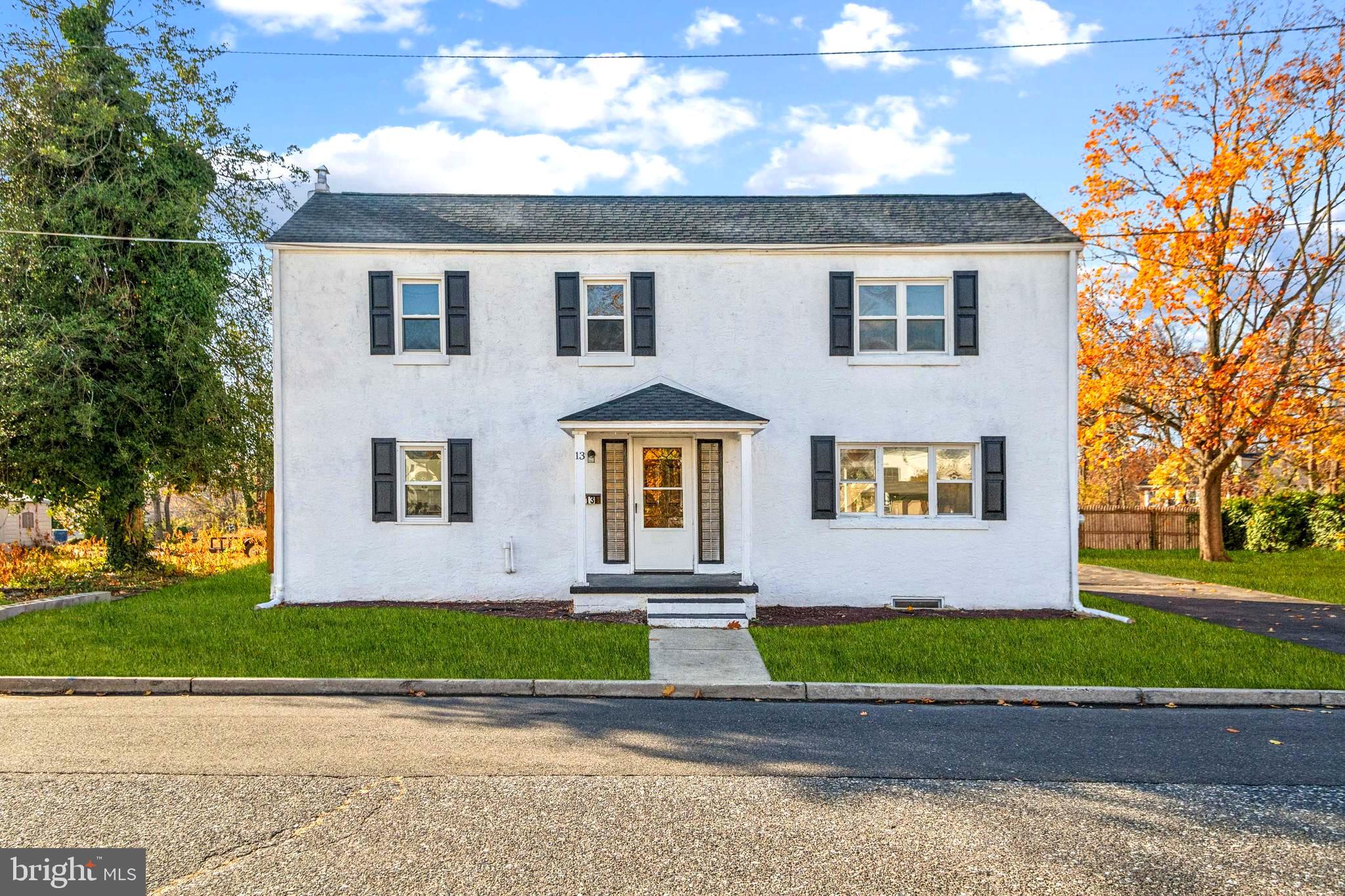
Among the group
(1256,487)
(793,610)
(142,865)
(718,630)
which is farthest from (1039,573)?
(1256,487)

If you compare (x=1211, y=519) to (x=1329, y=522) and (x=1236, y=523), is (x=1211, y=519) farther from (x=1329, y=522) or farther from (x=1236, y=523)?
(x=1236, y=523)

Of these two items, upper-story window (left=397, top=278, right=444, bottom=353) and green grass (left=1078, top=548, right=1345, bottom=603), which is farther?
green grass (left=1078, top=548, right=1345, bottom=603)

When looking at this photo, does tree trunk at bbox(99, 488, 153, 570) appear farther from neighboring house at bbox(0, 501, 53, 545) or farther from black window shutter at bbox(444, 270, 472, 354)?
neighboring house at bbox(0, 501, 53, 545)

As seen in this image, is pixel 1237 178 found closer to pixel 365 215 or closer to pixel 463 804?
pixel 365 215

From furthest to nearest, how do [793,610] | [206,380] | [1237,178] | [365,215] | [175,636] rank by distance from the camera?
[1237,178] → [206,380] → [365,215] → [793,610] → [175,636]

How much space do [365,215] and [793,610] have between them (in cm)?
931

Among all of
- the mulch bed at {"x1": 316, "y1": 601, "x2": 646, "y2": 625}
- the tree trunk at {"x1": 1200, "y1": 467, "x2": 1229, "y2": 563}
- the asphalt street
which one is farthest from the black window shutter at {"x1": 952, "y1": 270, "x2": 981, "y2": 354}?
the tree trunk at {"x1": 1200, "y1": 467, "x2": 1229, "y2": 563}

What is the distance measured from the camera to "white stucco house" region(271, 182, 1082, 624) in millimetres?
12195

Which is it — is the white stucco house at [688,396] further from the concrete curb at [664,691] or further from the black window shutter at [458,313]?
the concrete curb at [664,691]

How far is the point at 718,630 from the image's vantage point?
33.9 feet

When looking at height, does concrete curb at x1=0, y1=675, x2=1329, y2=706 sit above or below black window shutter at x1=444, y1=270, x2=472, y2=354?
below

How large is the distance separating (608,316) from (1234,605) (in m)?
11.0

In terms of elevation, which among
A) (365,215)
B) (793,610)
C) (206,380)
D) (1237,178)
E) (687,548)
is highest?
(1237,178)

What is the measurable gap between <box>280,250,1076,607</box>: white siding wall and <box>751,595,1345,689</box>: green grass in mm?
1760
